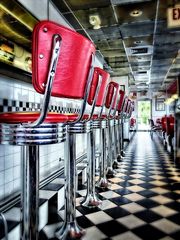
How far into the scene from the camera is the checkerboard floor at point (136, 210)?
2045 millimetres

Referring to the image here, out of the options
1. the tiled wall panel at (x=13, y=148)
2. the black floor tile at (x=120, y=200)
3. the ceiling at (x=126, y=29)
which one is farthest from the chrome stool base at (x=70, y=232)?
the ceiling at (x=126, y=29)

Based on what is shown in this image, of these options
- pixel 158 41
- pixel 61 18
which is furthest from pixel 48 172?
pixel 158 41

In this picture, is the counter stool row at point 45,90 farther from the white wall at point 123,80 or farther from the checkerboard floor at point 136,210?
the white wall at point 123,80

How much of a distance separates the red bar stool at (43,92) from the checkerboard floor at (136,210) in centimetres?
96

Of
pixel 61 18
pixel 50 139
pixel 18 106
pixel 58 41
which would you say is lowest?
pixel 50 139

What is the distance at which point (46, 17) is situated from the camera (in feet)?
14.0

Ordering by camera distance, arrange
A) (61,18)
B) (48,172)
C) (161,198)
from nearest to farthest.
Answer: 1. (161,198)
2. (48,172)
3. (61,18)

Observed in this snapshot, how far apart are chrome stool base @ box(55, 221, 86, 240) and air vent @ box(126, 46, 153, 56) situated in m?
6.88

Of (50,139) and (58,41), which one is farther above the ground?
(58,41)

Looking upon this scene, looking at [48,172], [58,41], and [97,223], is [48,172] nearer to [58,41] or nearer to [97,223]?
[97,223]

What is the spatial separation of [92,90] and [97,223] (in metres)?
1.27

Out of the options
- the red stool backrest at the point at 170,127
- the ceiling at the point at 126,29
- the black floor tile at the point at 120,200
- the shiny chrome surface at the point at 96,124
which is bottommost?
the black floor tile at the point at 120,200

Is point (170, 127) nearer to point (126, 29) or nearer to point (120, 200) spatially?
point (126, 29)

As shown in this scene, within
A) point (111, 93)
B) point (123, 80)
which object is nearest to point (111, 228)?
point (111, 93)
